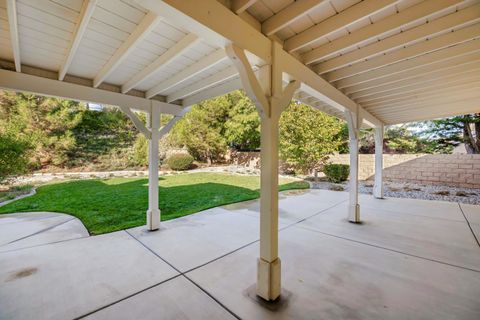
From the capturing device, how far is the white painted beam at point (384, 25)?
1680mm

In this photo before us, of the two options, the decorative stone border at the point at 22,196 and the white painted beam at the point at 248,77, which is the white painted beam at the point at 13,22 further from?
the decorative stone border at the point at 22,196

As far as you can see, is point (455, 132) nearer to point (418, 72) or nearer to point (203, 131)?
point (418, 72)

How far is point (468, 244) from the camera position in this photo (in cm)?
339

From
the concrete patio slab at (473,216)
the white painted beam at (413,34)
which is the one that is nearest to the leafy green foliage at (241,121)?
the concrete patio slab at (473,216)

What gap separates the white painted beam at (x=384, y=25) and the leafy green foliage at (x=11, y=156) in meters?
8.80

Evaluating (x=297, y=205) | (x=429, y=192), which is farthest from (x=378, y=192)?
(x=297, y=205)

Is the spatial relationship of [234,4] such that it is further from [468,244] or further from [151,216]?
[468,244]

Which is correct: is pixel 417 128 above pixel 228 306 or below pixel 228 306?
above

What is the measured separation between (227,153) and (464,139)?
1452cm

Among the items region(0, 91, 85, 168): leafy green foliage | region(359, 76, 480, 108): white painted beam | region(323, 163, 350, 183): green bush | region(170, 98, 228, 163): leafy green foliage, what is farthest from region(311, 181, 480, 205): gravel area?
region(0, 91, 85, 168): leafy green foliage

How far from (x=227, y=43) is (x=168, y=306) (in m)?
2.33

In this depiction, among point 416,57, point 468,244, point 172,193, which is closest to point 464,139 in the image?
point 468,244

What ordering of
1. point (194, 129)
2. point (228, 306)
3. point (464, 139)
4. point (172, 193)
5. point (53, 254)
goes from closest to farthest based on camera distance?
point (228, 306), point (53, 254), point (172, 193), point (464, 139), point (194, 129)

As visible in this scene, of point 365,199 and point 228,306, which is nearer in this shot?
point 228,306
